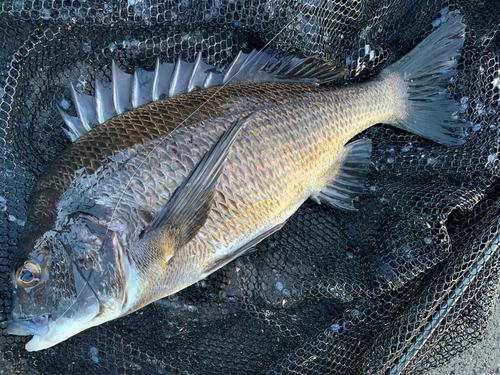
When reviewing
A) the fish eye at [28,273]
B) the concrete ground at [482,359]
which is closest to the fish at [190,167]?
the fish eye at [28,273]

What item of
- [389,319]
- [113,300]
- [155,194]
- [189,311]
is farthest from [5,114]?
[389,319]

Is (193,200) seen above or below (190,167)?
below

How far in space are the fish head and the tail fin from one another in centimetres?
174

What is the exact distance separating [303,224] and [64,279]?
126cm

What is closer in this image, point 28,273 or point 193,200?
point 28,273

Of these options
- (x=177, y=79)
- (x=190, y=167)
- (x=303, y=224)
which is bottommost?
(x=303, y=224)

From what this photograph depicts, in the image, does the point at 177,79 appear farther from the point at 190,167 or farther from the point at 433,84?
the point at 433,84

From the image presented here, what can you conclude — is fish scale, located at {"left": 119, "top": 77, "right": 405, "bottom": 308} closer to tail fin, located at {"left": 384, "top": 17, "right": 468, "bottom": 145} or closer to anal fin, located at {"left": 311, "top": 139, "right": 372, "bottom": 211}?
anal fin, located at {"left": 311, "top": 139, "right": 372, "bottom": 211}

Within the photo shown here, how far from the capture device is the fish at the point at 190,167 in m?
1.27

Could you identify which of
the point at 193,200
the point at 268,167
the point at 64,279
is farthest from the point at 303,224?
the point at 64,279

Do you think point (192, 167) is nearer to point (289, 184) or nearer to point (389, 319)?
point (289, 184)

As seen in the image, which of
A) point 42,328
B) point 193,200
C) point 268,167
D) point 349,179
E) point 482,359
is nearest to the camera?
point 42,328

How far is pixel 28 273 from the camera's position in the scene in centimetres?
124

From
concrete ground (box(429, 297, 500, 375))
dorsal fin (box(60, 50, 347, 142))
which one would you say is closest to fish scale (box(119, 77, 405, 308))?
dorsal fin (box(60, 50, 347, 142))
